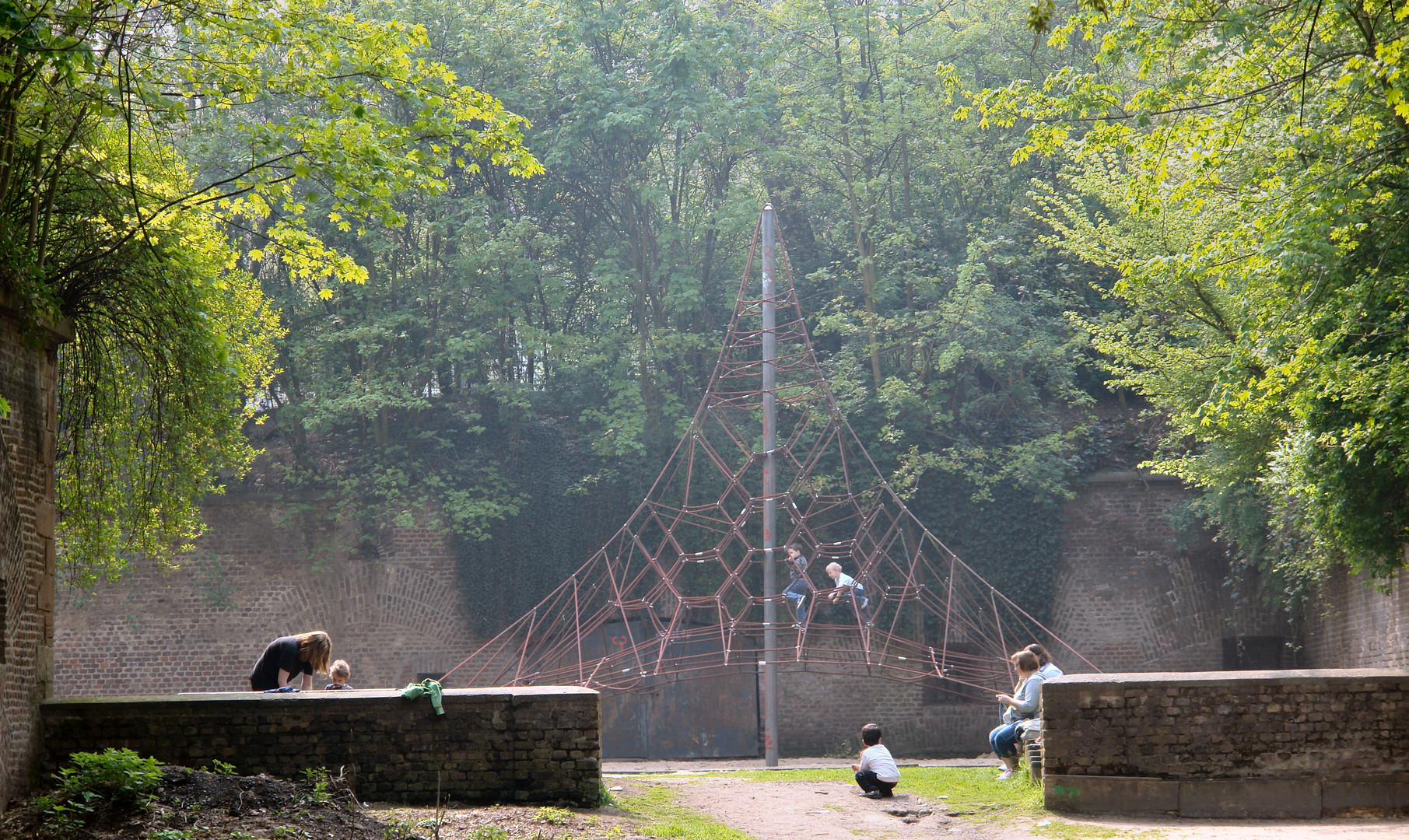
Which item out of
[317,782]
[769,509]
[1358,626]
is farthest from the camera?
[769,509]

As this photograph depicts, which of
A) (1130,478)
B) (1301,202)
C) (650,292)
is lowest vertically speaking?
(1130,478)

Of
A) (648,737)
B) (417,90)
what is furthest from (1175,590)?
(417,90)

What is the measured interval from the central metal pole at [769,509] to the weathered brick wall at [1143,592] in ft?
16.5

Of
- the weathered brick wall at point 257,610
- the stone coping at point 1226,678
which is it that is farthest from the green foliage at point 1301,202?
the weathered brick wall at point 257,610

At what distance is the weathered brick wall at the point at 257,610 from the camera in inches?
645

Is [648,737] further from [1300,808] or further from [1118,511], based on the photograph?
[1300,808]

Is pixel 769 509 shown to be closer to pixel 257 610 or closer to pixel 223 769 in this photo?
pixel 257 610

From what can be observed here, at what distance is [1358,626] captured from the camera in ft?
43.2

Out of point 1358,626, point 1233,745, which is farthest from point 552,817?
point 1358,626

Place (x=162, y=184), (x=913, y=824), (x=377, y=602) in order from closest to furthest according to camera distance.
A: (x=913, y=824) < (x=162, y=184) < (x=377, y=602)

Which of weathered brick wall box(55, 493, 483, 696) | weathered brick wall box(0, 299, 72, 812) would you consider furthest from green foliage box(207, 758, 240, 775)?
weathered brick wall box(55, 493, 483, 696)

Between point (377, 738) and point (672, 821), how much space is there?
2.03m

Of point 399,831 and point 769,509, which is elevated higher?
point 769,509

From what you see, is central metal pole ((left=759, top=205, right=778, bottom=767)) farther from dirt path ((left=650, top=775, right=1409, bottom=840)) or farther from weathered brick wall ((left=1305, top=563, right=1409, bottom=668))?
weathered brick wall ((left=1305, top=563, right=1409, bottom=668))
